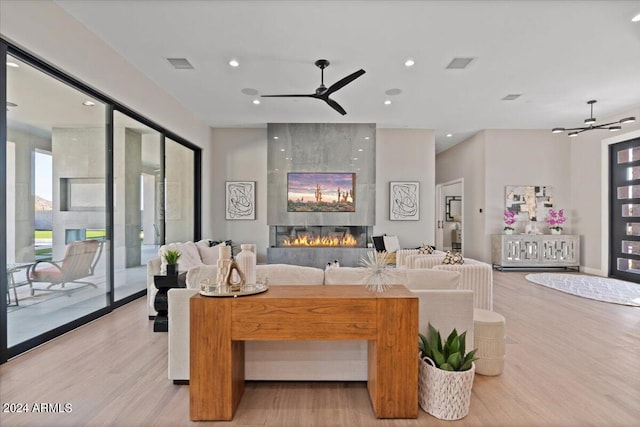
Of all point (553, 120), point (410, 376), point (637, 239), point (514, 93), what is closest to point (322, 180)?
point (514, 93)

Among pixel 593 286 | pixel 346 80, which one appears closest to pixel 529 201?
pixel 593 286

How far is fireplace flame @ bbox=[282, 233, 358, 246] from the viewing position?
7301 mm

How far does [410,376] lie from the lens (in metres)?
1.96

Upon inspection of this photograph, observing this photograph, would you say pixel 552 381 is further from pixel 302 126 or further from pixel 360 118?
pixel 302 126

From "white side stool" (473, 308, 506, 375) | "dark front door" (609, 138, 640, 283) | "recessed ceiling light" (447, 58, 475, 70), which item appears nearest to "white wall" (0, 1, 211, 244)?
"recessed ceiling light" (447, 58, 475, 70)

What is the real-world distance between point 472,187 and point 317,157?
4154 mm

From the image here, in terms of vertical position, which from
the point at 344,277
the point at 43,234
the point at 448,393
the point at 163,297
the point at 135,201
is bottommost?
the point at 448,393

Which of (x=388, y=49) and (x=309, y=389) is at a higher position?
(x=388, y=49)

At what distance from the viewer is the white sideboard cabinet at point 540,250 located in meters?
7.14

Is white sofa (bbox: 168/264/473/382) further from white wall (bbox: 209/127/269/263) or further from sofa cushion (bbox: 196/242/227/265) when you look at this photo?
white wall (bbox: 209/127/269/263)

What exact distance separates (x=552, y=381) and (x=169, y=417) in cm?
270

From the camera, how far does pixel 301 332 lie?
1.94 metres

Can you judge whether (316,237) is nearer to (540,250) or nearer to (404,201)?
(404,201)

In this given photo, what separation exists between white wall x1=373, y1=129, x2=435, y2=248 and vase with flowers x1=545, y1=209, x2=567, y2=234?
2.59 m
